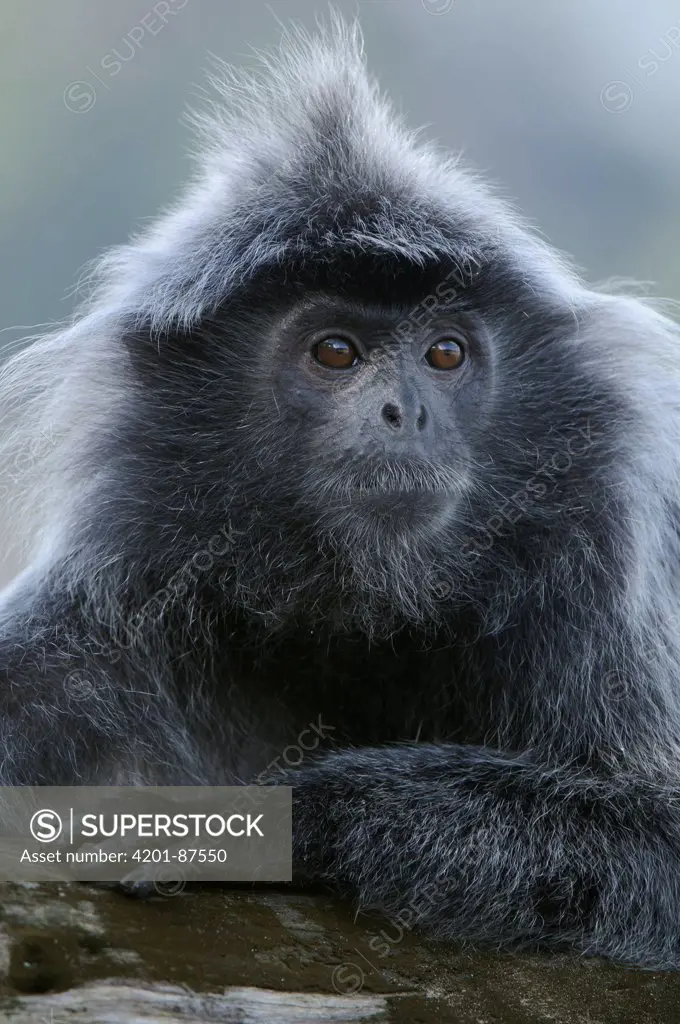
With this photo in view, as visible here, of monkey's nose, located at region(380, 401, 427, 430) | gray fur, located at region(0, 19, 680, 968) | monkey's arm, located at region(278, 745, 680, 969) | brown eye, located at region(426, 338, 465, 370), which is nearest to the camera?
monkey's arm, located at region(278, 745, 680, 969)

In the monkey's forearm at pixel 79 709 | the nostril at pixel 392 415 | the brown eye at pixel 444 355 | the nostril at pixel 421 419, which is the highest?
the brown eye at pixel 444 355

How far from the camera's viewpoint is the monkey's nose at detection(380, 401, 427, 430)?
4.15m

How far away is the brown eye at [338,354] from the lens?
4311 millimetres

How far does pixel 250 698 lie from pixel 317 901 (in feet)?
3.71

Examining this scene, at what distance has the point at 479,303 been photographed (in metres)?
4.55

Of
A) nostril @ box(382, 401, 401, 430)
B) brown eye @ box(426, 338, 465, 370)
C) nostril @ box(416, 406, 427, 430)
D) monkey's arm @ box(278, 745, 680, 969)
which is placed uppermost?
brown eye @ box(426, 338, 465, 370)

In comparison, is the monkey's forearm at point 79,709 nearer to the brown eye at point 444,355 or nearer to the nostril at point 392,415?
the nostril at point 392,415

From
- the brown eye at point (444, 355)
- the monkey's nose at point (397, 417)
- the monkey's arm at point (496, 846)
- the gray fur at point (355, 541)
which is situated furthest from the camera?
the brown eye at point (444, 355)

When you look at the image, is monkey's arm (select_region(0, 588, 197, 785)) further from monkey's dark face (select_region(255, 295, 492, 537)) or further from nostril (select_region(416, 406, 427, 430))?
nostril (select_region(416, 406, 427, 430))

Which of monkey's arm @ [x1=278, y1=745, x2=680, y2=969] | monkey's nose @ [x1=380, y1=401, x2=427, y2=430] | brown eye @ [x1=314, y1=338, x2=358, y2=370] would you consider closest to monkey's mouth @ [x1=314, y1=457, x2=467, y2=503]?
monkey's nose @ [x1=380, y1=401, x2=427, y2=430]

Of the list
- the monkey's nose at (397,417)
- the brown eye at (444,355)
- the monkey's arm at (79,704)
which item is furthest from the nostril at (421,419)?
the monkey's arm at (79,704)

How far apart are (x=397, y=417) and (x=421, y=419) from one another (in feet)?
0.29

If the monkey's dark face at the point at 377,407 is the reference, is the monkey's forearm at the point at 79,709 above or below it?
below

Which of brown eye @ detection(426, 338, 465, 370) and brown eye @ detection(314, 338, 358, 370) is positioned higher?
brown eye @ detection(426, 338, 465, 370)
